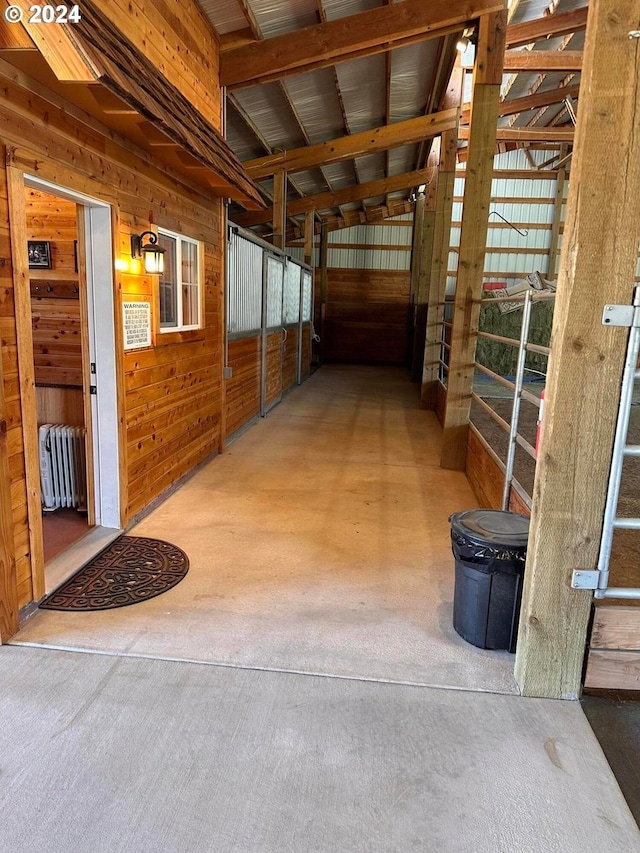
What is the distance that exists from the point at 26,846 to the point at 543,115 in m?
15.6

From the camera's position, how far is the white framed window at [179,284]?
4.00m

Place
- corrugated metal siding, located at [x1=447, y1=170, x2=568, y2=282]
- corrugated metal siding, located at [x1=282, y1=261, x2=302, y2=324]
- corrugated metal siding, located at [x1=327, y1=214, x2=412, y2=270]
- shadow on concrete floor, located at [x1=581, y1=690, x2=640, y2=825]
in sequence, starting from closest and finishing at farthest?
shadow on concrete floor, located at [x1=581, y1=690, x2=640, y2=825]
corrugated metal siding, located at [x1=282, y1=261, x2=302, y2=324]
corrugated metal siding, located at [x1=447, y1=170, x2=568, y2=282]
corrugated metal siding, located at [x1=327, y1=214, x2=412, y2=270]

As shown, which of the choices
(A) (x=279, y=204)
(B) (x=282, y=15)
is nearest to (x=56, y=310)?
(B) (x=282, y=15)

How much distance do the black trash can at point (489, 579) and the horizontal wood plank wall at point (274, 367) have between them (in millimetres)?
5534

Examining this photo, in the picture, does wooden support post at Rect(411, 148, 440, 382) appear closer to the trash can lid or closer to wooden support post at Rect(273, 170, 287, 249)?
wooden support post at Rect(273, 170, 287, 249)

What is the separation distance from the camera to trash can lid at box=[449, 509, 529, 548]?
233 centimetres

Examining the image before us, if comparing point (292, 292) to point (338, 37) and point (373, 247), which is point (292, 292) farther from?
point (373, 247)

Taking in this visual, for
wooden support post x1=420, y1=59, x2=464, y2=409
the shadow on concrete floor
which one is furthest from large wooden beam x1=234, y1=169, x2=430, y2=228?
the shadow on concrete floor

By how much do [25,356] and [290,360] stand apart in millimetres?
7365

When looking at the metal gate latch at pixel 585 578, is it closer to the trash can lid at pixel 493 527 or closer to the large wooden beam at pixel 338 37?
the trash can lid at pixel 493 527

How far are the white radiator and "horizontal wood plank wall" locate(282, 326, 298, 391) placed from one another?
535cm

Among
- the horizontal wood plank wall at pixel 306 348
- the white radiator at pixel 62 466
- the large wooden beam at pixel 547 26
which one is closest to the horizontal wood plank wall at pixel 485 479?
the white radiator at pixel 62 466

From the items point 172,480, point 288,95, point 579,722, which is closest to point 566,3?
point 288,95

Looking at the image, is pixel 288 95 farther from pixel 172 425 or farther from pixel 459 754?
pixel 459 754
